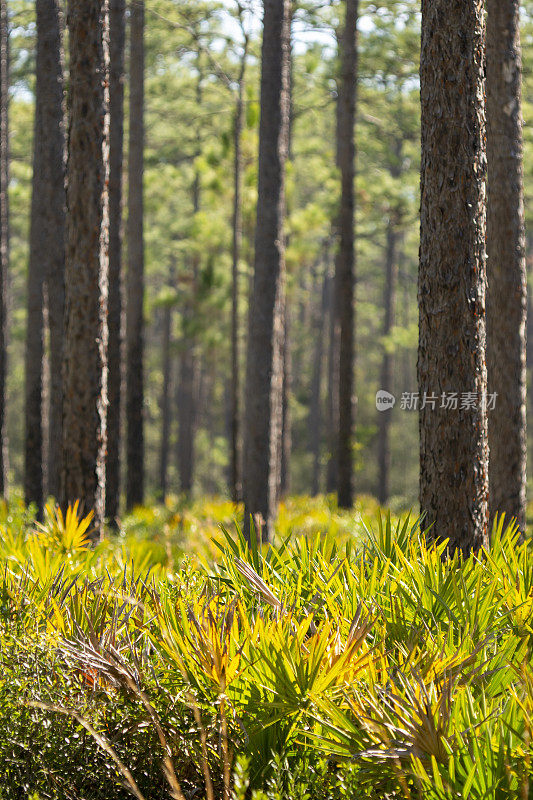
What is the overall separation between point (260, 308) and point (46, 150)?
502cm

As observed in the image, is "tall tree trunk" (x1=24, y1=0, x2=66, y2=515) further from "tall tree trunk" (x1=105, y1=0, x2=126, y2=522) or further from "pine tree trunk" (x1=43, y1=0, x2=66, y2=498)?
"tall tree trunk" (x1=105, y1=0, x2=126, y2=522)

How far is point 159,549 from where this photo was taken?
7582 millimetres

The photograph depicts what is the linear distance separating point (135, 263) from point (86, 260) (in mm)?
7840

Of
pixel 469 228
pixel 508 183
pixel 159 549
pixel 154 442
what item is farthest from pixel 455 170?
pixel 154 442

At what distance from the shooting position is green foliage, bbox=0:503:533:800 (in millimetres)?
3123

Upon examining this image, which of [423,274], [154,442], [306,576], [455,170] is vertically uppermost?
[455,170]

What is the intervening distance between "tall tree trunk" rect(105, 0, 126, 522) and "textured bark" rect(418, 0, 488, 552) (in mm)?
8739

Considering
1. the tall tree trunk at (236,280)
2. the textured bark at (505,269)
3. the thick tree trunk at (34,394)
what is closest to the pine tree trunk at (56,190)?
the thick tree trunk at (34,394)

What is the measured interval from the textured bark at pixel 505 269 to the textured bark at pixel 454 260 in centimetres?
237

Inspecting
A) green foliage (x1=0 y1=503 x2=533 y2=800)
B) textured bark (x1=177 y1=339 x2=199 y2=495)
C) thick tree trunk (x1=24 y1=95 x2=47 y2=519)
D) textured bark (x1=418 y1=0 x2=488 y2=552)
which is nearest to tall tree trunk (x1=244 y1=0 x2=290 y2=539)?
textured bark (x1=418 y1=0 x2=488 y2=552)

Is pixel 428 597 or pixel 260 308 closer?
pixel 428 597

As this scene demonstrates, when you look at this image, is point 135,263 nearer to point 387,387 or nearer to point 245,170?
point 245,170

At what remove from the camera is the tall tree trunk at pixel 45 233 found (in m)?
12.8

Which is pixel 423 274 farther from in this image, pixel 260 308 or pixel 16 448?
pixel 16 448
